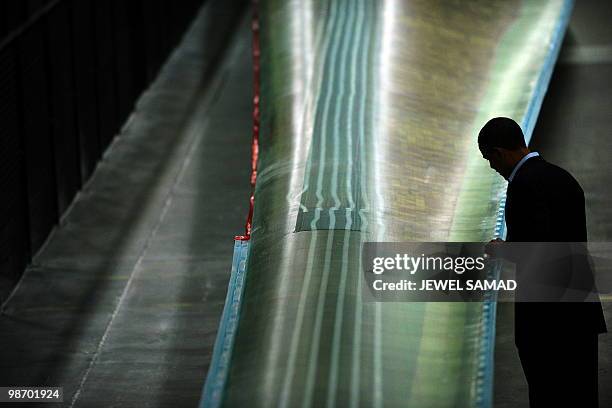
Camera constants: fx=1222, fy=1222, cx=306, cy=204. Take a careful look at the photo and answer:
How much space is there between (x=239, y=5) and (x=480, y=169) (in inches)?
350

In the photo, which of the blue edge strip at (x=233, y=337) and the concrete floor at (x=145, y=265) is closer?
the blue edge strip at (x=233, y=337)

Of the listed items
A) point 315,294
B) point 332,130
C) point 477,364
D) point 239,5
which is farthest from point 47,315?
point 239,5

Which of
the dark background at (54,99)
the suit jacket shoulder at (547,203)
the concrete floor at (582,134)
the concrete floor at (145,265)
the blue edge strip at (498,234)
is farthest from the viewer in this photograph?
the dark background at (54,99)

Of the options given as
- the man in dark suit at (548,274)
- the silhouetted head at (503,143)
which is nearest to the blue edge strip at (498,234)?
the man in dark suit at (548,274)

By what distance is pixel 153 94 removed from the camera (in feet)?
42.8

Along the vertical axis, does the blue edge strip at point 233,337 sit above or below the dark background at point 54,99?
below

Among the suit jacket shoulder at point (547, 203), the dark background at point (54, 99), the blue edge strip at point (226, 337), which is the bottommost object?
the blue edge strip at point (226, 337)

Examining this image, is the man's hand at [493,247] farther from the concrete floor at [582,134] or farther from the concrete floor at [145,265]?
the concrete floor at [145,265]

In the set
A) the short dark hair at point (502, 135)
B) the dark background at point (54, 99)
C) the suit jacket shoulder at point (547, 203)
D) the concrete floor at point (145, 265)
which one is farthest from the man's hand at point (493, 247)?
the dark background at point (54, 99)

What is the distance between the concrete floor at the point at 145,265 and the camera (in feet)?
23.9

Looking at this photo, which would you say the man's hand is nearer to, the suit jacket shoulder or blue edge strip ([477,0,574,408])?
the suit jacket shoulder

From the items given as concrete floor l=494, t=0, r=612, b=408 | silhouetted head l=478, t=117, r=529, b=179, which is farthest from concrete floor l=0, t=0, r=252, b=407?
silhouetted head l=478, t=117, r=529, b=179

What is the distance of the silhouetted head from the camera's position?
16.8 feet

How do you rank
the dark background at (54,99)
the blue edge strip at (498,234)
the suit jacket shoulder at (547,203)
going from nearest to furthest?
1. the suit jacket shoulder at (547,203)
2. the blue edge strip at (498,234)
3. the dark background at (54,99)
